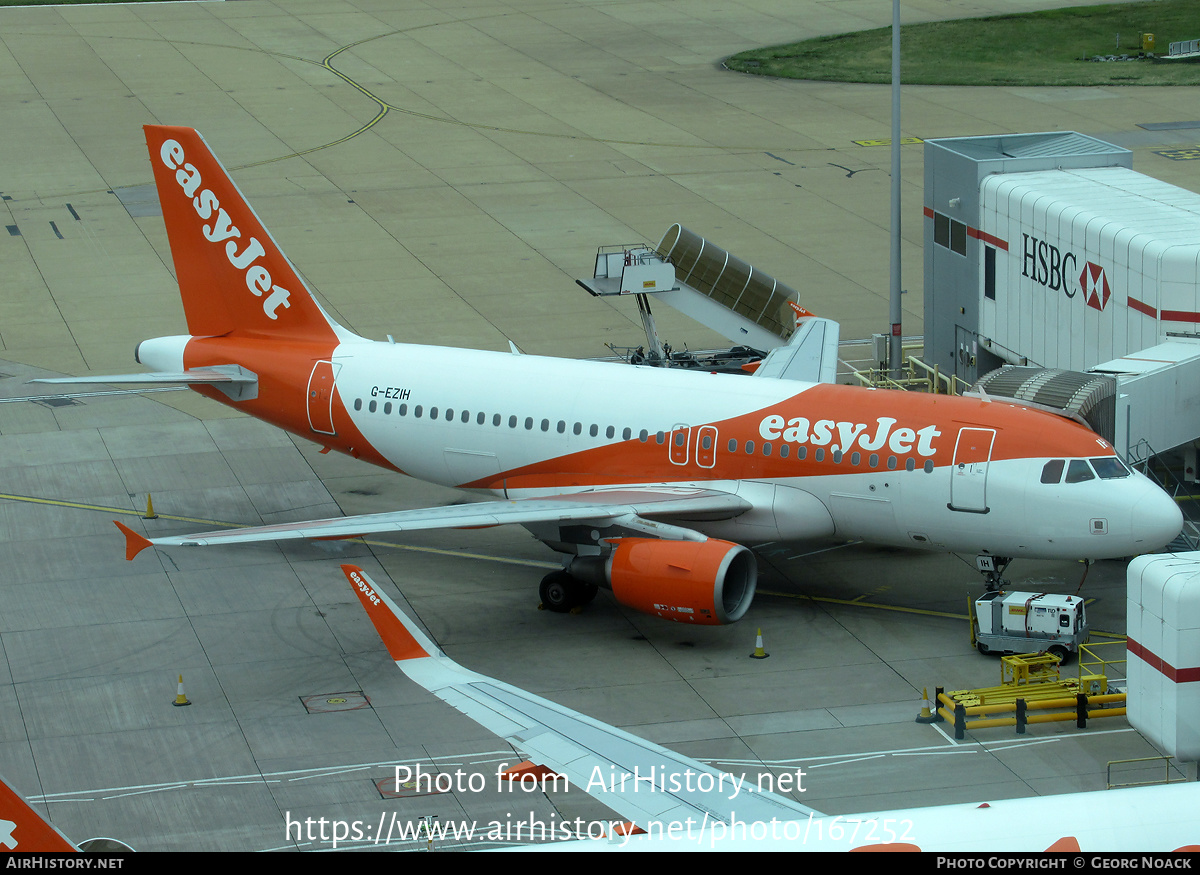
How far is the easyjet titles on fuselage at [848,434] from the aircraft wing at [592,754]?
1190cm

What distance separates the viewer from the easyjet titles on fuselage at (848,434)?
1116 inches

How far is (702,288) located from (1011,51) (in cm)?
5047

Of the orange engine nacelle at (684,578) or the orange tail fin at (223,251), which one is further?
the orange tail fin at (223,251)

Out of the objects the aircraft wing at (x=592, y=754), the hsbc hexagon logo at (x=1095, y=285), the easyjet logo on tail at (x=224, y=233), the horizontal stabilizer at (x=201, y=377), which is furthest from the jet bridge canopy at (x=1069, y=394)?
the horizontal stabilizer at (x=201, y=377)

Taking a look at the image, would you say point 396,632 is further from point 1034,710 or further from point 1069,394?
point 1069,394

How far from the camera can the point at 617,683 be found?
87.7 ft

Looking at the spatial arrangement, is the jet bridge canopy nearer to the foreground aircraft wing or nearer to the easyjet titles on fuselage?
the easyjet titles on fuselage

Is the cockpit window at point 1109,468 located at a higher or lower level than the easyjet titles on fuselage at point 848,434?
lower

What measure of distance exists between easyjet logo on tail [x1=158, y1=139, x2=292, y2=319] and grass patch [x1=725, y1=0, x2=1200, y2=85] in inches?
2019

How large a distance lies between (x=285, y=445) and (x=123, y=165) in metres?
30.8

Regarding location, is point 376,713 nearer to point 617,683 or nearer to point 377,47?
point 617,683

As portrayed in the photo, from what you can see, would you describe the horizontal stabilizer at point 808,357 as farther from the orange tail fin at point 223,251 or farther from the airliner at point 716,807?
the airliner at point 716,807

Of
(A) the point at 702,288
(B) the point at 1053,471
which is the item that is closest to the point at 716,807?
(B) the point at 1053,471

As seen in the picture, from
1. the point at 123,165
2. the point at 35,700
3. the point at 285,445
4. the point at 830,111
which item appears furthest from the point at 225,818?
the point at 830,111
